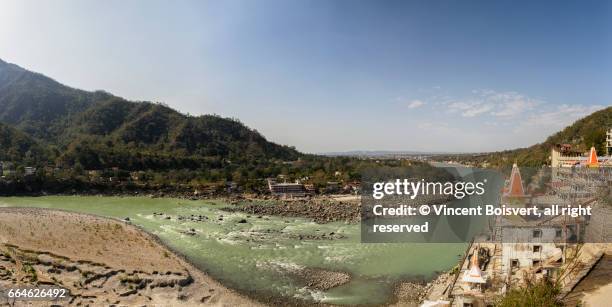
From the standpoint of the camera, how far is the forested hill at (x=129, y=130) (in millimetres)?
62744

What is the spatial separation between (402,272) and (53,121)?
92015 mm

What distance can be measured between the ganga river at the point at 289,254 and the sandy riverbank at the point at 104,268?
1205 mm

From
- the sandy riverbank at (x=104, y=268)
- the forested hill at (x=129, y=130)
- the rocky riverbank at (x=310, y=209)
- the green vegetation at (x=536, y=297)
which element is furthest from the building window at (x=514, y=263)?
the forested hill at (x=129, y=130)

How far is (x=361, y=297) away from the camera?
43.9 ft

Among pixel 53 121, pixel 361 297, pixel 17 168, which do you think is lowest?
pixel 361 297

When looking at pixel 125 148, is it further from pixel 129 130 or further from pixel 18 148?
pixel 129 130

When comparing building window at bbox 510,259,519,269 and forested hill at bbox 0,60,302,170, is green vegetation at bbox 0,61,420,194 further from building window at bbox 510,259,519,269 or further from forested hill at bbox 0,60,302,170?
building window at bbox 510,259,519,269

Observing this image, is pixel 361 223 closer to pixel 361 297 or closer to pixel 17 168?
pixel 361 297

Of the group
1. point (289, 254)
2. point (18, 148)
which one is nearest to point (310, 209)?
point (289, 254)

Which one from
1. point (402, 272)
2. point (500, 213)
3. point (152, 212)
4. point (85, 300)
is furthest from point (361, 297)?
point (152, 212)

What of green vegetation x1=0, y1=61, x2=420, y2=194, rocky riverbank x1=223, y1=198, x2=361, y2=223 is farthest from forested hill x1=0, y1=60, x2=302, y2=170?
rocky riverbank x1=223, y1=198, x2=361, y2=223

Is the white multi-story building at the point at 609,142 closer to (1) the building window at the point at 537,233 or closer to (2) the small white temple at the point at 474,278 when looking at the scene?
(1) the building window at the point at 537,233

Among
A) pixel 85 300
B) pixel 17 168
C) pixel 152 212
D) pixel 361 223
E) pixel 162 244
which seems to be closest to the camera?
pixel 85 300

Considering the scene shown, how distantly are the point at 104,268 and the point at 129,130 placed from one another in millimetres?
68848
